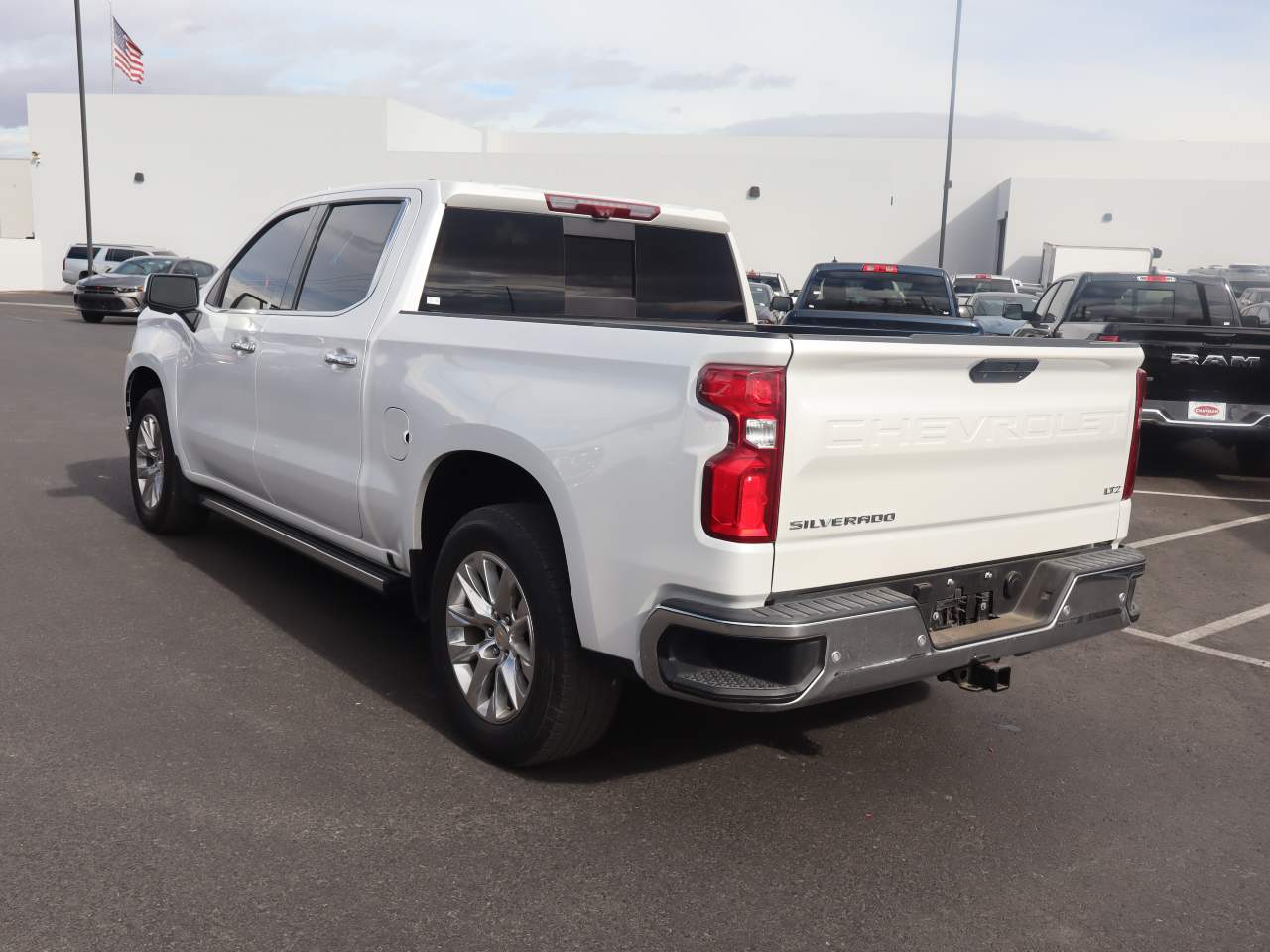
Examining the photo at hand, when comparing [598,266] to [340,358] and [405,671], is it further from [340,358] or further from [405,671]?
[405,671]

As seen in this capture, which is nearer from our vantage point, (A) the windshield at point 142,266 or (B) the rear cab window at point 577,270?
(B) the rear cab window at point 577,270

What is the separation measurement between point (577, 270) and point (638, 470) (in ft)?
6.89

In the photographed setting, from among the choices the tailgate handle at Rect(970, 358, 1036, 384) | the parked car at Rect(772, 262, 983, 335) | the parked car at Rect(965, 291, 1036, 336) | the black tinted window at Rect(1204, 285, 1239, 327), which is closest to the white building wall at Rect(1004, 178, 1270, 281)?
the parked car at Rect(965, 291, 1036, 336)

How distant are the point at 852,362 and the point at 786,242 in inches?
1571

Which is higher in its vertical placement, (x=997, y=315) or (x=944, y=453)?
(x=944, y=453)

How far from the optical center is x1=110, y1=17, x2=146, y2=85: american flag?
34.9 m

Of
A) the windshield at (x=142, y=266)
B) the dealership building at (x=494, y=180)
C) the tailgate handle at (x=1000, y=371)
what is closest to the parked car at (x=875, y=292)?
the tailgate handle at (x=1000, y=371)

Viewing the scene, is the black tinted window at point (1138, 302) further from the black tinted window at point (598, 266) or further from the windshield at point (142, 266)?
the windshield at point (142, 266)

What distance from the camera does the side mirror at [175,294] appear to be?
239 inches

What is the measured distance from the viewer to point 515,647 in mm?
3988

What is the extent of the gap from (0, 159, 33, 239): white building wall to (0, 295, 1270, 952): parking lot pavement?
79.6 meters

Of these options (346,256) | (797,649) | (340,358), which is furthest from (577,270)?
(797,649)

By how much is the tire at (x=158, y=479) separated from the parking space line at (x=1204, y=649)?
5.03 meters

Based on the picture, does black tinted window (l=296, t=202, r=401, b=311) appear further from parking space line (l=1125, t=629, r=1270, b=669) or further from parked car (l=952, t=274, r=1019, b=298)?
parked car (l=952, t=274, r=1019, b=298)
